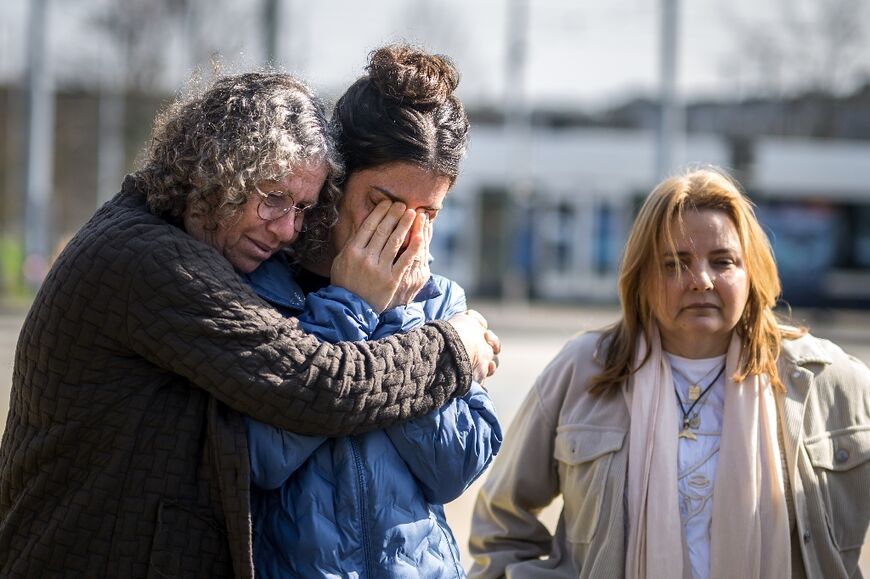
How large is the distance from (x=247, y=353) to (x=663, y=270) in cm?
148

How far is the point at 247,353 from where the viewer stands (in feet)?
6.54

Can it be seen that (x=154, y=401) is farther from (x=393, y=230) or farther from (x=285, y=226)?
(x=393, y=230)

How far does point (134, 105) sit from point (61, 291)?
3074cm

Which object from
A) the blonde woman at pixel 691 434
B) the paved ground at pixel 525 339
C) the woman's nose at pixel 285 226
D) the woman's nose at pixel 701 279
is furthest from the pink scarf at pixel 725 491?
the woman's nose at pixel 285 226

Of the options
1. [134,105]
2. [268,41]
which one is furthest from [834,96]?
[268,41]

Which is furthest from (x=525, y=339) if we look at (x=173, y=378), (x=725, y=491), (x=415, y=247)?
(x=173, y=378)

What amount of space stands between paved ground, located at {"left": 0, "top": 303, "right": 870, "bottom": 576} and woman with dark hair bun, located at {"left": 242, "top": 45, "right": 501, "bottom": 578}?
1.35m

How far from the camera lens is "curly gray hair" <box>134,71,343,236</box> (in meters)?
2.06

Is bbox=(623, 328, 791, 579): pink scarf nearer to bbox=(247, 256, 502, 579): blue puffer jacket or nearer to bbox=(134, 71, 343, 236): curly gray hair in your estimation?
bbox=(247, 256, 502, 579): blue puffer jacket

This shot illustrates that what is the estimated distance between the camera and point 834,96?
3184 centimetres

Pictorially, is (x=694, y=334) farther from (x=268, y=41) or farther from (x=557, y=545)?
(x=268, y=41)

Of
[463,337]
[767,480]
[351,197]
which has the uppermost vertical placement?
[351,197]

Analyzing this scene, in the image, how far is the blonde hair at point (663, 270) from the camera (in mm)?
3078

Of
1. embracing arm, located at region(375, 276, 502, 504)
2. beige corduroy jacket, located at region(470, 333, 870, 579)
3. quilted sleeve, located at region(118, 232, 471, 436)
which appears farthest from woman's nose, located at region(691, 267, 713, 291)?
quilted sleeve, located at region(118, 232, 471, 436)
